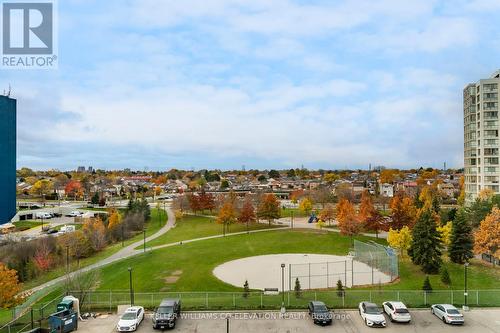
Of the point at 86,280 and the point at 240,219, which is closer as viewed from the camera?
the point at 86,280

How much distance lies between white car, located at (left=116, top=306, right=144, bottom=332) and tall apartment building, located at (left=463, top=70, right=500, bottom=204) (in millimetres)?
71265

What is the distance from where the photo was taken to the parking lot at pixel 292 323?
24625 mm

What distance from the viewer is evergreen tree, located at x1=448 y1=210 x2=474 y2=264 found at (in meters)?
45.4

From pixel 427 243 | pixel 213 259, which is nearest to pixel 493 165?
pixel 427 243

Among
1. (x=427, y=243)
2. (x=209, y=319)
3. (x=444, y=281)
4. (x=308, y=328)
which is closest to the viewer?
(x=308, y=328)

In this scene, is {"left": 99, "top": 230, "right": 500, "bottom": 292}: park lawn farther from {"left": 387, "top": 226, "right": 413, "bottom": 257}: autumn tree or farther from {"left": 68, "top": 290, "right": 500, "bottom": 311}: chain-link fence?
{"left": 68, "top": 290, "right": 500, "bottom": 311}: chain-link fence

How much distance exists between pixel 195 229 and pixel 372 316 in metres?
55.1

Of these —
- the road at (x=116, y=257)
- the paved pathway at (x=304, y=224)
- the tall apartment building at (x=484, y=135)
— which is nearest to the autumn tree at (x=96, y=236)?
the road at (x=116, y=257)

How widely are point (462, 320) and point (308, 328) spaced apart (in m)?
9.52

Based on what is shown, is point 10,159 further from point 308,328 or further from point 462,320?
point 462,320

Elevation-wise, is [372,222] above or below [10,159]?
below

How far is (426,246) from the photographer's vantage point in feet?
140

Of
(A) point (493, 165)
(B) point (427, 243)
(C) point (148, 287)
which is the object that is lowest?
(C) point (148, 287)

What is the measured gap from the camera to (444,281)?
38.7 m
